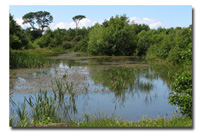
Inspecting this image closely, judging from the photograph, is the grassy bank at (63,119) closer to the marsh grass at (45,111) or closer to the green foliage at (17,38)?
the marsh grass at (45,111)

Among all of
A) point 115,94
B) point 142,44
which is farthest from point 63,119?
point 142,44

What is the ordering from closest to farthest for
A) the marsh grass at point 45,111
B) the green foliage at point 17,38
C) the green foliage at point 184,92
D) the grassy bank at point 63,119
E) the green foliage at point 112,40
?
1. the grassy bank at point 63,119
2. the green foliage at point 184,92
3. the marsh grass at point 45,111
4. the green foliage at point 17,38
5. the green foliage at point 112,40

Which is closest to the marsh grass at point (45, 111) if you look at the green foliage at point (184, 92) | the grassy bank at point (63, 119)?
the grassy bank at point (63, 119)

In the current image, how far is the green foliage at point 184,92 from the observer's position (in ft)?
15.2

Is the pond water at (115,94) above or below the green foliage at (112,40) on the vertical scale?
below

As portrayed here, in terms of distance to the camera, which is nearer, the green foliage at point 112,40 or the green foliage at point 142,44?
the green foliage at point 112,40

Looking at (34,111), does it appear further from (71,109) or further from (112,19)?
(112,19)

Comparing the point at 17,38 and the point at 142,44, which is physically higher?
the point at 142,44

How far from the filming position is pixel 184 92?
15.9 feet

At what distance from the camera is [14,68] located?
13.5 metres

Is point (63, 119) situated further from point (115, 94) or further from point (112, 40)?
point (112, 40)

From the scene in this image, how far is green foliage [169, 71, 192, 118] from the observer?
4629 mm
